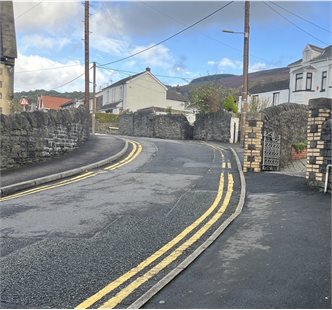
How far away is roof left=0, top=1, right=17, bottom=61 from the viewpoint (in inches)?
1022

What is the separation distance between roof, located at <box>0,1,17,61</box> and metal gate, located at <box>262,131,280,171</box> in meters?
17.6

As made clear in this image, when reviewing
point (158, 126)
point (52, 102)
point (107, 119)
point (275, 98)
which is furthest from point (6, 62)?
point (52, 102)

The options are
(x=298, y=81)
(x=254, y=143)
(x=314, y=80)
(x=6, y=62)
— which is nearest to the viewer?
(x=254, y=143)

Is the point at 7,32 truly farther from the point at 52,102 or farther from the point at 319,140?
the point at 52,102

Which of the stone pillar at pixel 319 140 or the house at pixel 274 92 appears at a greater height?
the house at pixel 274 92

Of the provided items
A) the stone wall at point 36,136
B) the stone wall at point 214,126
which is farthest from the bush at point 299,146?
the stone wall at point 214,126

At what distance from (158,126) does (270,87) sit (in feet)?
74.2

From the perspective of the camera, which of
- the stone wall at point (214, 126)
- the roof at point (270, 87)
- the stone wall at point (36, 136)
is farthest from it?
the roof at point (270, 87)

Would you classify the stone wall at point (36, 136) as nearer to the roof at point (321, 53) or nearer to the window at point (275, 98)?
the roof at point (321, 53)

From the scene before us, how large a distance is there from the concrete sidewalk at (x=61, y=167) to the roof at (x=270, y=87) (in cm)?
3518

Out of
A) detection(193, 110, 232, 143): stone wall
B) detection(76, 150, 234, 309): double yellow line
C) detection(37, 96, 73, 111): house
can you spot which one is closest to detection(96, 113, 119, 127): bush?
detection(193, 110, 232, 143): stone wall

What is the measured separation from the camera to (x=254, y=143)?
14.0 m

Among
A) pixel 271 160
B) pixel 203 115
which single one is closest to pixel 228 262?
pixel 271 160

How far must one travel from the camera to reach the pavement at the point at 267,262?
4246mm
